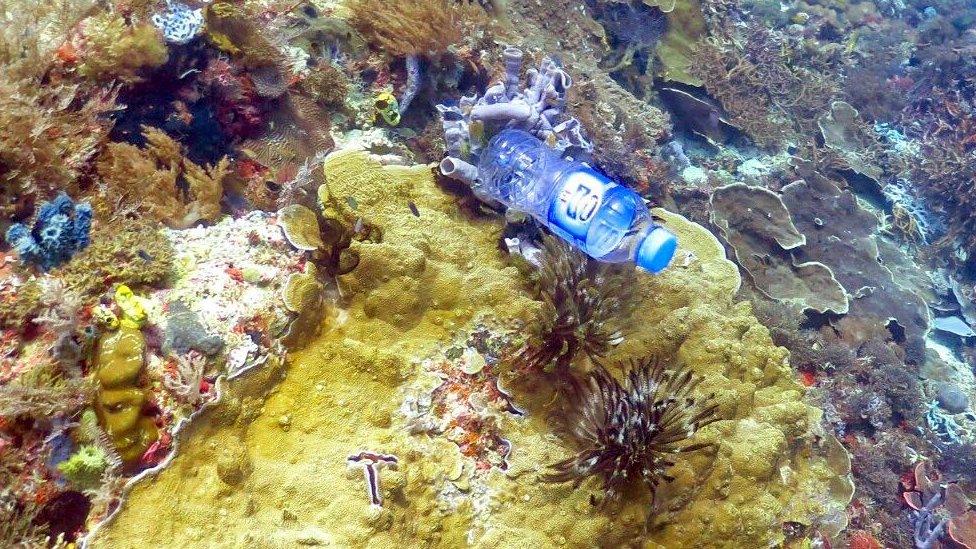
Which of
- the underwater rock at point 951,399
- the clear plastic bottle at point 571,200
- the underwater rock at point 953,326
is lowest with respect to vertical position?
the underwater rock at point 951,399

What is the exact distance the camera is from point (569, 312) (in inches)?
141

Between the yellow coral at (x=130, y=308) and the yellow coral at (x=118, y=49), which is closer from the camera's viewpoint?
the yellow coral at (x=130, y=308)

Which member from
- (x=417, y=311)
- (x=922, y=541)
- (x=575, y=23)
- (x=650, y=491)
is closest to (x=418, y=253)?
(x=417, y=311)

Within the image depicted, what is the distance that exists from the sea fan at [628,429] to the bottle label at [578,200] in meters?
0.97

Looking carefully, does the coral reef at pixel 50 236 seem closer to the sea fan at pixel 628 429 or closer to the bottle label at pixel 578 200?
the bottle label at pixel 578 200

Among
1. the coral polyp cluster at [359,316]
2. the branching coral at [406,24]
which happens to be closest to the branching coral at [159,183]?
the coral polyp cluster at [359,316]

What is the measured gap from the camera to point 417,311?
11.9 feet

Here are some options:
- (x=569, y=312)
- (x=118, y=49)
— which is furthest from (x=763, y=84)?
(x=118, y=49)

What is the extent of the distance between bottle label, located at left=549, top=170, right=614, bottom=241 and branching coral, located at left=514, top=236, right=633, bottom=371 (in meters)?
0.31

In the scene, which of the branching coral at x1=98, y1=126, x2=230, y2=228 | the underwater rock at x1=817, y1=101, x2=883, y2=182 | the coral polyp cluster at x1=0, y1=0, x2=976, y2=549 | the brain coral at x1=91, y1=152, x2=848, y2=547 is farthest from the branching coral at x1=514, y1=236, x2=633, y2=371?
the underwater rock at x1=817, y1=101, x2=883, y2=182

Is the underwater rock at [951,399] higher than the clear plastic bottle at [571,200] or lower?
lower

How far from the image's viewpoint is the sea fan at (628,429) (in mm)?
3139

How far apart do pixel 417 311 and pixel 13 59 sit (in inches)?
123

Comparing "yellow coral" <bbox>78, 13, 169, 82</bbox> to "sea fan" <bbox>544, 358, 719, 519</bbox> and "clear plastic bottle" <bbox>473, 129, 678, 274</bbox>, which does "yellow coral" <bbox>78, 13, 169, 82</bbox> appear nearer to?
"clear plastic bottle" <bbox>473, 129, 678, 274</bbox>
